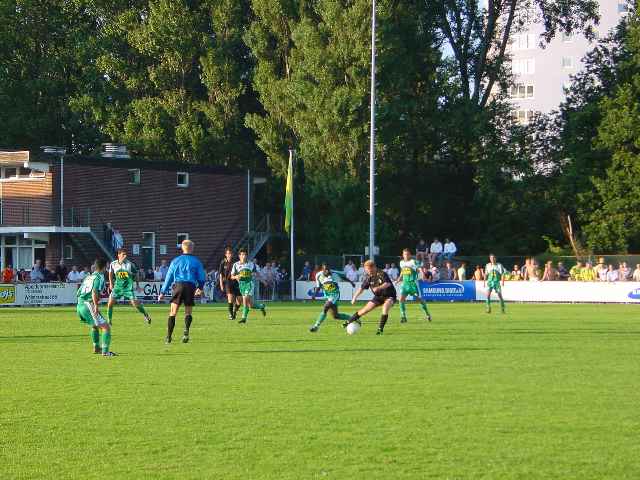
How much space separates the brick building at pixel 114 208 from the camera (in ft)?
174

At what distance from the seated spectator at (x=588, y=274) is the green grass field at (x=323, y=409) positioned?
26074 millimetres

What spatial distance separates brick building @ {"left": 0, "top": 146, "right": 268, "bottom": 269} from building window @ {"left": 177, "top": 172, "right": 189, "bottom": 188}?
6 centimetres

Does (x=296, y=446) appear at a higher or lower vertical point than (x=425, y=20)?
lower

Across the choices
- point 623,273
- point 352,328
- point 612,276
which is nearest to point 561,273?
point 612,276

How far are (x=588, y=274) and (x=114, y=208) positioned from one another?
2350 centimetres

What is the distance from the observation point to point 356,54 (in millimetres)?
58906

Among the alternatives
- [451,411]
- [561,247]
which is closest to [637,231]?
[561,247]

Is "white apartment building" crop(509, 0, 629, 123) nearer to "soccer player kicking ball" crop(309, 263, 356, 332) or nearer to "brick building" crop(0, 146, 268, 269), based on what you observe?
"brick building" crop(0, 146, 268, 269)

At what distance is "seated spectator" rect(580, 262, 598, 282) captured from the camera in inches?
1911

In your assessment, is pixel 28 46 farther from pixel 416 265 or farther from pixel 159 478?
pixel 159 478

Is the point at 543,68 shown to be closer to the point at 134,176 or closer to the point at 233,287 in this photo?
the point at 134,176

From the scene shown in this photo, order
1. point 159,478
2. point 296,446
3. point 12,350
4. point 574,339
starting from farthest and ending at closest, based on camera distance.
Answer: point 574,339 → point 12,350 → point 296,446 → point 159,478

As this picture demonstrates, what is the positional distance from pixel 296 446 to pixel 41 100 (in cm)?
6333

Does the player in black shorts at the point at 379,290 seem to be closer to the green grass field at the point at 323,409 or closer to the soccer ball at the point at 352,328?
the soccer ball at the point at 352,328
